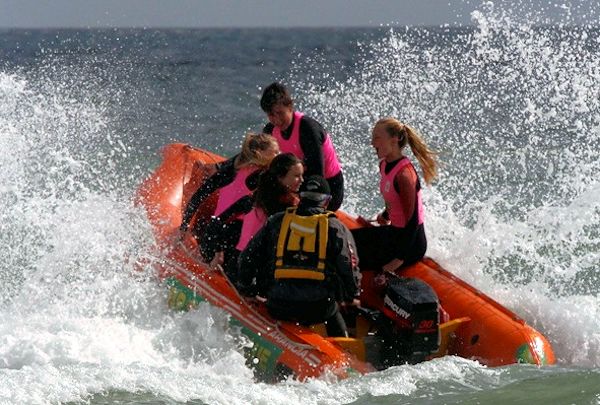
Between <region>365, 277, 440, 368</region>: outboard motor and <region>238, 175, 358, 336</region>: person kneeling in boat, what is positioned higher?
<region>238, 175, 358, 336</region>: person kneeling in boat

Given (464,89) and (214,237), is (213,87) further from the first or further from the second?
(214,237)

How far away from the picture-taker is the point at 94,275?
7.12m

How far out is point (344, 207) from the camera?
34.9ft

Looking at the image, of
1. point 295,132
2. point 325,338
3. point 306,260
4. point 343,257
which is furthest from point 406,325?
point 295,132

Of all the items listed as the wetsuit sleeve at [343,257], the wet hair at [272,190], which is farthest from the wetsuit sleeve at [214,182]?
the wetsuit sleeve at [343,257]

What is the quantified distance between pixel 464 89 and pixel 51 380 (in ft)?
47.0

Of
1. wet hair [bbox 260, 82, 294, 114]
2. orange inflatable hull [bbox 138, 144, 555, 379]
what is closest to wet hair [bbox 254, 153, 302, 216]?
orange inflatable hull [bbox 138, 144, 555, 379]

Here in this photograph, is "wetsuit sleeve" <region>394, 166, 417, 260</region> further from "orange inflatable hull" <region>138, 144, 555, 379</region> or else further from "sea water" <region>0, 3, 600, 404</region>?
"sea water" <region>0, 3, 600, 404</region>

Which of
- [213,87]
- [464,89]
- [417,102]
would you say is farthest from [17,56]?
[417,102]

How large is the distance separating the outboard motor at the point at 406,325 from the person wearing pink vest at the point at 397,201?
373 mm

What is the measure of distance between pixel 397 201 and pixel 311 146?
2.93 feet

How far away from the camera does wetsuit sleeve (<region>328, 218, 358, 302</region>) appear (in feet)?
18.4

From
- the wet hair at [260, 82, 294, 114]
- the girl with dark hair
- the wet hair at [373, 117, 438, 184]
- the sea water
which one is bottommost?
the sea water

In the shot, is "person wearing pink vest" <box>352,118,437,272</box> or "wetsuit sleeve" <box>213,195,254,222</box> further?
"wetsuit sleeve" <box>213,195,254,222</box>
